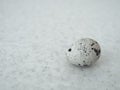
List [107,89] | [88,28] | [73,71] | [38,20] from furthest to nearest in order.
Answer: [38,20]
[88,28]
[73,71]
[107,89]

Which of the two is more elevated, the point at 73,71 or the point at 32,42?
the point at 32,42

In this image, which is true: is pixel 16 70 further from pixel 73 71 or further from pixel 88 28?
pixel 88 28

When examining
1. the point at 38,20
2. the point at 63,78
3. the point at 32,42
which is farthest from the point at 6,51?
the point at 38,20

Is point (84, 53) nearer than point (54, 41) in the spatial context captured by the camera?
Yes

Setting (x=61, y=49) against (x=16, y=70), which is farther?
(x=61, y=49)
